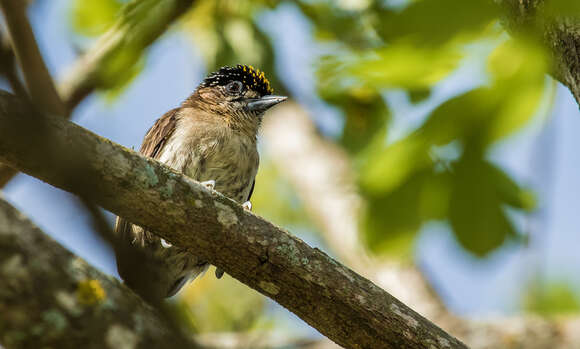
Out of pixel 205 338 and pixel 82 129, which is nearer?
pixel 82 129

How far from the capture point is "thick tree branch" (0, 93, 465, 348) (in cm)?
271

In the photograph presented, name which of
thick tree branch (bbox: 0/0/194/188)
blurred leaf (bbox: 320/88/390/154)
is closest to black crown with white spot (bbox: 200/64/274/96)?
thick tree branch (bbox: 0/0/194/188)

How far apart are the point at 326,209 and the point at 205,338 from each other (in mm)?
1999

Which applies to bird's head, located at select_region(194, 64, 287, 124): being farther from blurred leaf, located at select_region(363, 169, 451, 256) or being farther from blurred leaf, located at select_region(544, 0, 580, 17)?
blurred leaf, located at select_region(544, 0, 580, 17)

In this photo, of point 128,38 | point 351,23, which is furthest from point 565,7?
point 351,23

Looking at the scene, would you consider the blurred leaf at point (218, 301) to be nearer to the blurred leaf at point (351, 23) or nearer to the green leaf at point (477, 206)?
the green leaf at point (477, 206)

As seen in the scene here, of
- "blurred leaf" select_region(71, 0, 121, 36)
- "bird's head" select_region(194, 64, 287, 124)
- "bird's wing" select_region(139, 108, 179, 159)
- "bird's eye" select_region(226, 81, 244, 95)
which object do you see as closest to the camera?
"blurred leaf" select_region(71, 0, 121, 36)

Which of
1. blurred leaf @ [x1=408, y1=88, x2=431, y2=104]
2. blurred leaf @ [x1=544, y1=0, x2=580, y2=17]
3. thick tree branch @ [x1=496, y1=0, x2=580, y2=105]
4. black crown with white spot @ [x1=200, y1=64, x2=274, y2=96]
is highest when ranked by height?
black crown with white spot @ [x1=200, y1=64, x2=274, y2=96]

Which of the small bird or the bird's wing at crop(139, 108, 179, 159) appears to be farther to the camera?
the bird's wing at crop(139, 108, 179, 159)

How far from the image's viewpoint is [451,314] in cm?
623

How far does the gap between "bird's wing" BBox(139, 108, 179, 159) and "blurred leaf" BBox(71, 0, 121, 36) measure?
0.83 meters

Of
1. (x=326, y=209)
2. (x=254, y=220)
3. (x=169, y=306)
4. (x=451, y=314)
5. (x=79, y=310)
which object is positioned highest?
(x=326, y=209)

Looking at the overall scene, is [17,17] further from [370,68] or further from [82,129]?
[370,68]

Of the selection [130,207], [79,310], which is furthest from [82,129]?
[79,310]
